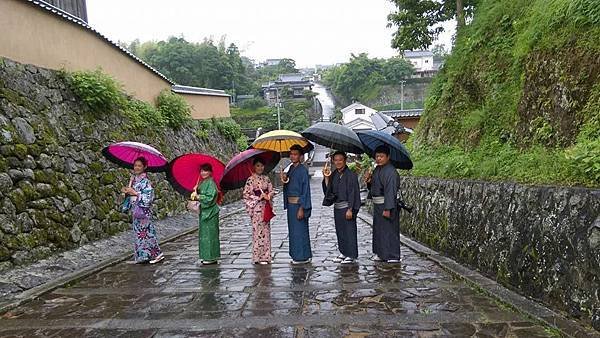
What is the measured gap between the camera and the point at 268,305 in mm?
5754

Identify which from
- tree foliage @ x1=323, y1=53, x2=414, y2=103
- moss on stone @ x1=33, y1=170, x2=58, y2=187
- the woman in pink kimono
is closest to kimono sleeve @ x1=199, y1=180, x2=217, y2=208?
the woman in pink kimono

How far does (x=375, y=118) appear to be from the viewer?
2798 cm

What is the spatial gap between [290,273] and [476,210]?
122 inches

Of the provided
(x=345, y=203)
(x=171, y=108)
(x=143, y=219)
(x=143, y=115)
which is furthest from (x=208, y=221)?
(x=171, y=108)

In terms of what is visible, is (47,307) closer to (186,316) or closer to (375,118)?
(186,316)

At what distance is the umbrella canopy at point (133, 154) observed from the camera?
8.27 meters

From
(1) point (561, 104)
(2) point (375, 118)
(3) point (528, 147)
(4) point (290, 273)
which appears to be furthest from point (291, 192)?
(2) point (375, 118)

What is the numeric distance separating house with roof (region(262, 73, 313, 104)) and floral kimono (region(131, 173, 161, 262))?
7399 centimetres

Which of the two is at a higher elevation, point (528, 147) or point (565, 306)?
point (528, 147)

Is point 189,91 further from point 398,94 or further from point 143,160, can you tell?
point 398,94

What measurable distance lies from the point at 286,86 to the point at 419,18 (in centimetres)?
6894

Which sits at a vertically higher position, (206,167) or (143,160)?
(143,160)

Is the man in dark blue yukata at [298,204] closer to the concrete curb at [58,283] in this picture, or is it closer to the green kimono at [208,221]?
the green kimono at [208,221]

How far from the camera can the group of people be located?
26.3 ft
